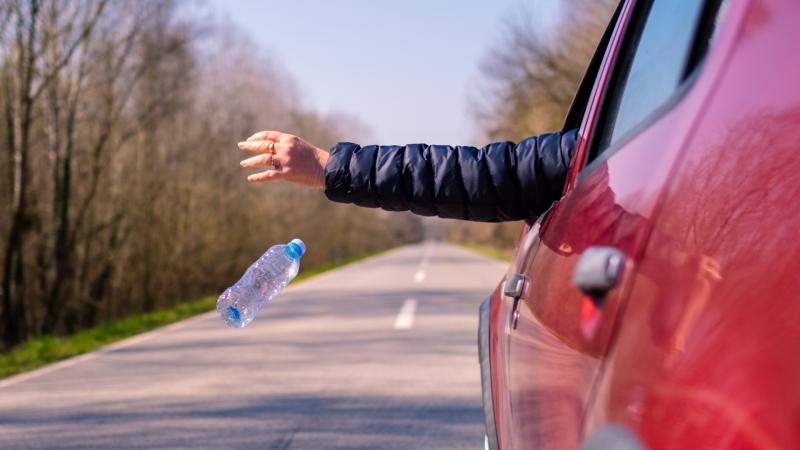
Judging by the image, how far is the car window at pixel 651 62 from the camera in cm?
139

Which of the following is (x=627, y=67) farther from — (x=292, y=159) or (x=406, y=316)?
(x=406, y=316)

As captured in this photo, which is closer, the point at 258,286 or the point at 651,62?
the point at 651,62

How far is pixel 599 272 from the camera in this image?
1335 millimetres

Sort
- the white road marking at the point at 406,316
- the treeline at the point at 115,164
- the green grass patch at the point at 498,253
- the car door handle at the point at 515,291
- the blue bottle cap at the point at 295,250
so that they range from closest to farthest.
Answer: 1. the car door handle at the point at 515,291
2. the blue bottle cap at the point at 295,250
3. the white road marking at the point at 406,316
4. the treeline at the point at 115,164
5. the green grass patch at the point at 498,253

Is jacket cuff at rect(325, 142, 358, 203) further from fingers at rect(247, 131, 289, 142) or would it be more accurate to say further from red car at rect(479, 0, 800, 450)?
red car at rect(479, 0, 800, 450)

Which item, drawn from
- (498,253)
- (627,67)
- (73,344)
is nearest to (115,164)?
(73,344)

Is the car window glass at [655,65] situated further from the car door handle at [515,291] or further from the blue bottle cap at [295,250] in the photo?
the blue bottle cap at [295,250]

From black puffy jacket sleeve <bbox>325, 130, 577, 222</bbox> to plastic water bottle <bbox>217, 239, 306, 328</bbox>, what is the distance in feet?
2.72

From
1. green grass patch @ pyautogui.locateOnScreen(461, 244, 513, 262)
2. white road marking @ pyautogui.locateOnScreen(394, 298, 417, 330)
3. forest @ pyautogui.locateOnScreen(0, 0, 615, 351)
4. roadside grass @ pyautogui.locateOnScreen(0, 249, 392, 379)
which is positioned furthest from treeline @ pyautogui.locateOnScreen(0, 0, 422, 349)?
green grass patch @ pyautogui.locateOnScreen(461, 244, 513, 262)

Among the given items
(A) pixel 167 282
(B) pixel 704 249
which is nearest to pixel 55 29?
(A) pixel 167 282

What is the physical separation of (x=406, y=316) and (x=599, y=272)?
11.8 meters

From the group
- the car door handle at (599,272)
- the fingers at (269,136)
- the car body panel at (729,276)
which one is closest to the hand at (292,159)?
the fingers at (269,136)

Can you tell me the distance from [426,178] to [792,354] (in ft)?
4.78

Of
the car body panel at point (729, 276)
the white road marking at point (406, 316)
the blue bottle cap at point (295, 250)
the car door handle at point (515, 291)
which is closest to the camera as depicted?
Answer: the car body panel at point (729, 276)
